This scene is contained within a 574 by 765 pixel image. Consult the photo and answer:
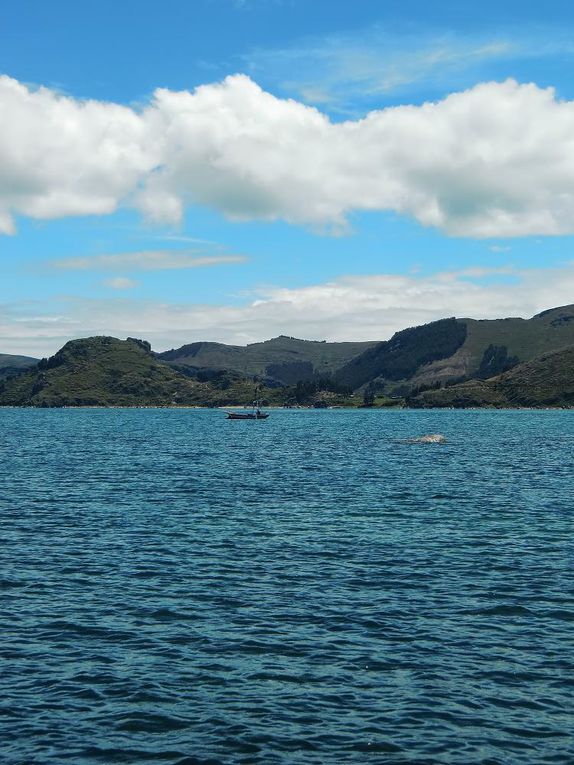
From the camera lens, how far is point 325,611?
1521 inches

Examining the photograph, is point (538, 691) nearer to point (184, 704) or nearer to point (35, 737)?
point (184, 704)

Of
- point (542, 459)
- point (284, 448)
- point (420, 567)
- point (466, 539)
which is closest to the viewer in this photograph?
point (420, 567)

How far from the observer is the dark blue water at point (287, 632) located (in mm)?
25188

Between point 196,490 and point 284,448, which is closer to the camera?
point 196,490

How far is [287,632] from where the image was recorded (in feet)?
116

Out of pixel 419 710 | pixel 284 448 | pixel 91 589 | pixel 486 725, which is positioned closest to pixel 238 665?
pixel 419 710

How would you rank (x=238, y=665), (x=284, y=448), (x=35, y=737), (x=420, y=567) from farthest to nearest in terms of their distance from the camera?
(x=284, y=448), (x=420, y=567), (x=238, y=665), (x=35, y=737)

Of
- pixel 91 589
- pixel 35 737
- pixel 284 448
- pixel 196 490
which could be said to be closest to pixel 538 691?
pixel 35 737

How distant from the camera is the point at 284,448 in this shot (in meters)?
174

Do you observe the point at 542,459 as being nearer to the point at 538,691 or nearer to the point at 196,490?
the point at 196,490

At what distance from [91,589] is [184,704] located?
17.1 metres

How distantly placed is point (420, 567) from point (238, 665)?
1984 centimetres

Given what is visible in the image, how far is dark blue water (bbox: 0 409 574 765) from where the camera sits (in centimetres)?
2519

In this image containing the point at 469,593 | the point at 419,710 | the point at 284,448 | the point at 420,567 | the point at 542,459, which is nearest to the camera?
the point at 419,710
